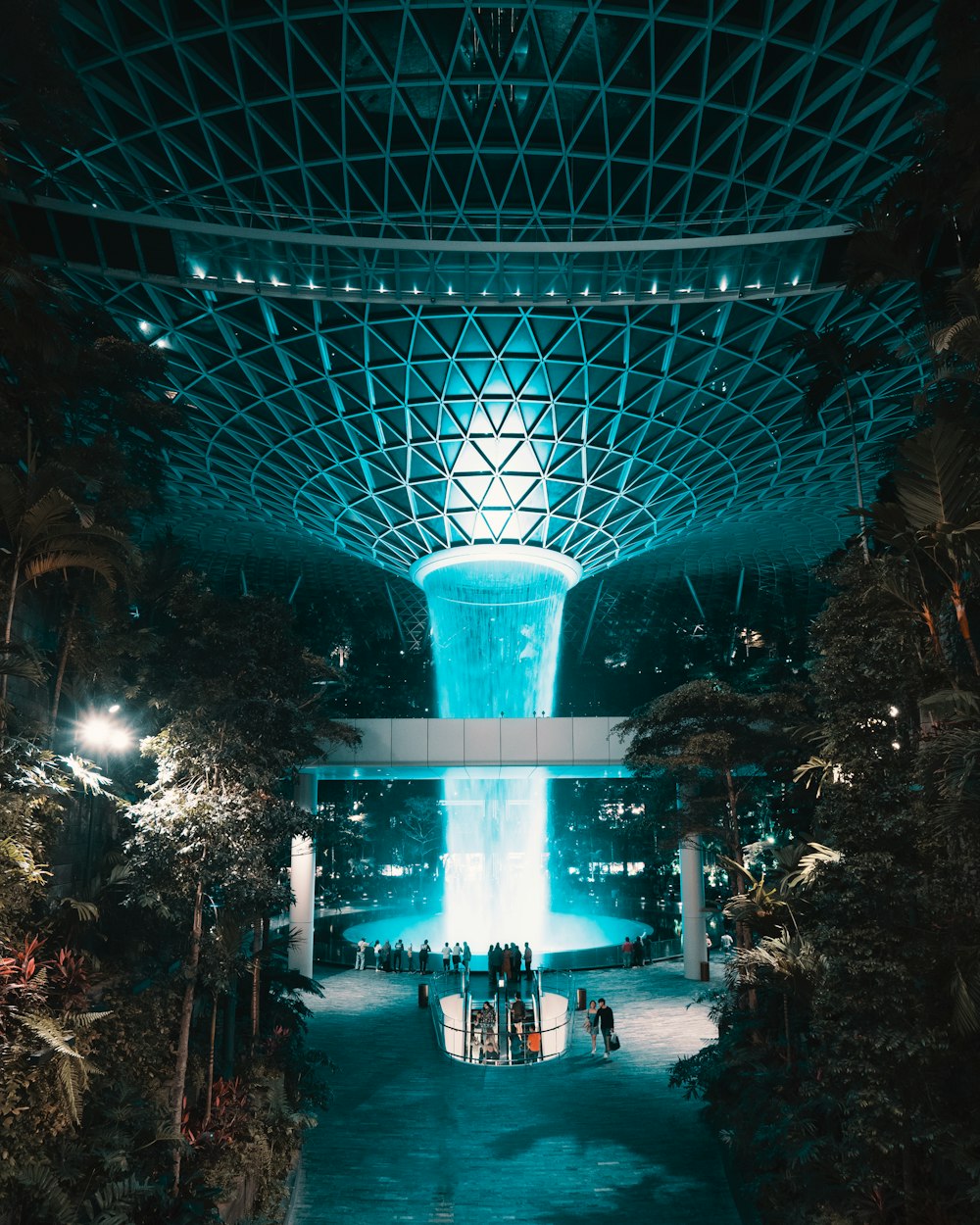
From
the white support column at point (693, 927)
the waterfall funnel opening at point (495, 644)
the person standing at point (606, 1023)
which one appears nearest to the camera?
the person standing at point (606, 1023)

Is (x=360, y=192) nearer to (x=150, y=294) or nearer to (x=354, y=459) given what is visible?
(x=150, y=294)

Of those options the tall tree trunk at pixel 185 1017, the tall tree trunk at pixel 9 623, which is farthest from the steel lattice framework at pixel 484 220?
the tall tree trunk at pixel 185 1017

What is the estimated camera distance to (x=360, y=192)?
21.3 metres

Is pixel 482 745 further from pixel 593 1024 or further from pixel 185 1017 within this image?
pixel 185 1017

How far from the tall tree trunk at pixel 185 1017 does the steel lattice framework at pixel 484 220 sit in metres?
12.5

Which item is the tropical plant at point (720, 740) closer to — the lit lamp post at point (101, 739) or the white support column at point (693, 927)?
the white support column at point (693, 927)

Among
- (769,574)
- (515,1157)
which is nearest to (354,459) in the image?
(515,1157)

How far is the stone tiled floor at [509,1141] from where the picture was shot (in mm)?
13586

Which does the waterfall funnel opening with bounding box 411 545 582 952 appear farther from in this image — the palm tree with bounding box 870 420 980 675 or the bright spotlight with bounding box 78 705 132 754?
the palm tree with bounding box 870 420 980 675

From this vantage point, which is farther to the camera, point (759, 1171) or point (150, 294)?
point (150, 294)

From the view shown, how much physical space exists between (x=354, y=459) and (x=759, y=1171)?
→ 24954mm

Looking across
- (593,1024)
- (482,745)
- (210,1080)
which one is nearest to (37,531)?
(210,1080)

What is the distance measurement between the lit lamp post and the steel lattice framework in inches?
365

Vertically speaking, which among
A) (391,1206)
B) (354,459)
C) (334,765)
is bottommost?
(391,1206)
